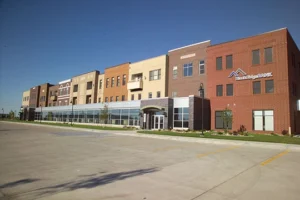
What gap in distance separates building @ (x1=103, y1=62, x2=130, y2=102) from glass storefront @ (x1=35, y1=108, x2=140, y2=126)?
5.35 metres

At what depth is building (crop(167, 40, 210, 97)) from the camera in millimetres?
35125

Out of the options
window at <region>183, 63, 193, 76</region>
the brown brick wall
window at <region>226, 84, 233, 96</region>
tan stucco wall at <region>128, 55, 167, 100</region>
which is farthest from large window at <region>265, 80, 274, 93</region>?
tan stucco wall at <region>128, 55, 167, 100</region>

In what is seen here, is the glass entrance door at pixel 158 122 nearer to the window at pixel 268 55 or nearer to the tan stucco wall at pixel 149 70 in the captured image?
the tan stucco wall at pixel 149 70

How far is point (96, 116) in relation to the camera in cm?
4722

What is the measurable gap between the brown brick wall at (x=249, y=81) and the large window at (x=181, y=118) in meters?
4.56

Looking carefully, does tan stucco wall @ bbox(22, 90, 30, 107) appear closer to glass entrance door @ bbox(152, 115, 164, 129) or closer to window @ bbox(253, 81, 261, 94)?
glass entrance door @ bbox(152, 115, 164, 129)

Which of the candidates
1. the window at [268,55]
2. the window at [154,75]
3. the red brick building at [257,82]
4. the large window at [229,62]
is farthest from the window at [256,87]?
the window at [154,75]

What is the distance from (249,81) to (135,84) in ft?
73.2

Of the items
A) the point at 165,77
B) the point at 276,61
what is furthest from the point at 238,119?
the point at 165,77

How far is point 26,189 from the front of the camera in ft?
17.3

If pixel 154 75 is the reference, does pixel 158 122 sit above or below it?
below

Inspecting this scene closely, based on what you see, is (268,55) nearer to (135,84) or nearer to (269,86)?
(269,86)

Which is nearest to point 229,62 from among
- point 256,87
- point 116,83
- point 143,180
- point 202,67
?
point 202,67

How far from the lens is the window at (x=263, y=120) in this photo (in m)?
27.1
